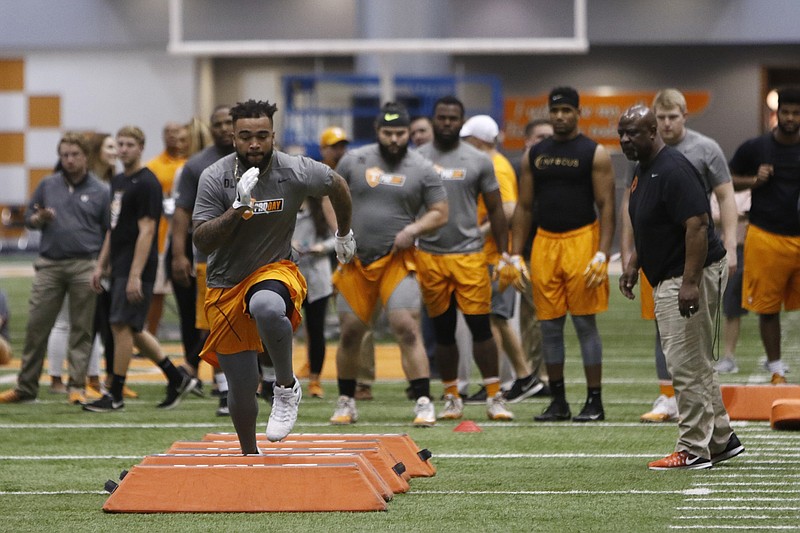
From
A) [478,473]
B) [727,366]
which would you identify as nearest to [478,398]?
[727,366]

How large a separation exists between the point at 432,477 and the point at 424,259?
2.81 m

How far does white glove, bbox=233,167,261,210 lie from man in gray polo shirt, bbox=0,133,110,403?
15.9 ft

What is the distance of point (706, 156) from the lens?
1006cm

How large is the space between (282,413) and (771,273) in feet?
17.1

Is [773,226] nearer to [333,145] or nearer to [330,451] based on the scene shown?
[333,145]

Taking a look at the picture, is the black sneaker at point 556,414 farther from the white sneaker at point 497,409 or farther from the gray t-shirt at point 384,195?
the gray t-shirt at point 384,195

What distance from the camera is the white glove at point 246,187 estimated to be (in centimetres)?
704

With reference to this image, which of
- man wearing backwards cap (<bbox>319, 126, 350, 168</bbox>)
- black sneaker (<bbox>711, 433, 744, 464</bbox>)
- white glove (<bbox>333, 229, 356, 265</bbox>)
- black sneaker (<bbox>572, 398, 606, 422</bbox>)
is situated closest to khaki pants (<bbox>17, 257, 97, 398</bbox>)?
man wearing backwards cap (<bbox>319, 126, 350, 168</bbox>)

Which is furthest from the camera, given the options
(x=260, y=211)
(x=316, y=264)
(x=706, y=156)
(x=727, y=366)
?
(x=727, y=366)

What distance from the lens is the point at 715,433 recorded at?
825cm

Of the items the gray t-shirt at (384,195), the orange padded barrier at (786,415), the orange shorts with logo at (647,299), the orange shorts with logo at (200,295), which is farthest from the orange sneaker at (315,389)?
the orange padded barrier at (786,415)

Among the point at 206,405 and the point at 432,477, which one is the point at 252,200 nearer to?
the point at 432,477

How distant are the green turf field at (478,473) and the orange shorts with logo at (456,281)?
31.8 inches

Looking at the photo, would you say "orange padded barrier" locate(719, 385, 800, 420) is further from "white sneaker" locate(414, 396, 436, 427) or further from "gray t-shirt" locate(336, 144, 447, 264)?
"gray t-shirt" locate(336, 144, 447, 264)
